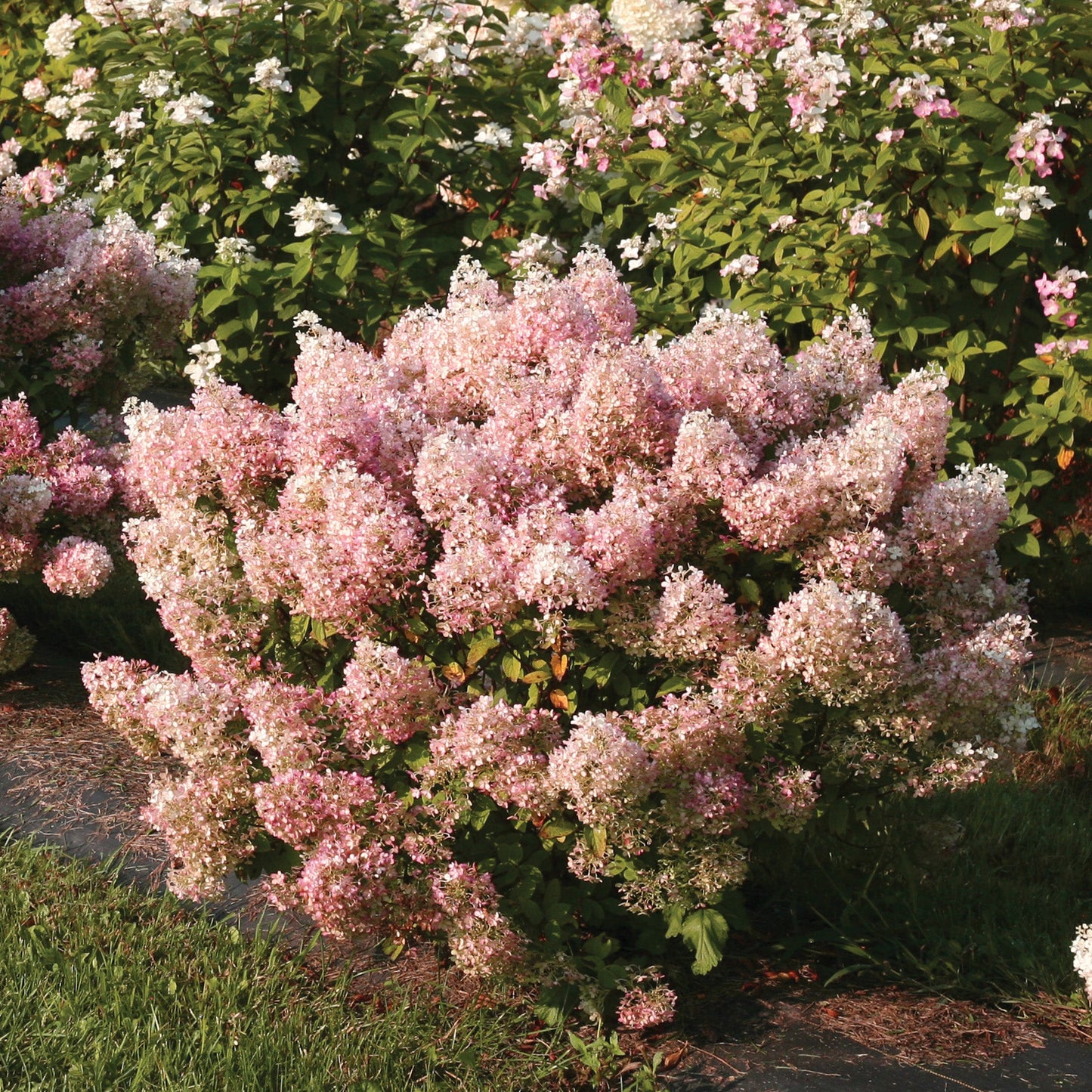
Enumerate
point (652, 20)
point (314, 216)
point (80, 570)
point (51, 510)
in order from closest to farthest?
point (80, 570)
point (51, 510)
point (314, 216)
point (652, 20)

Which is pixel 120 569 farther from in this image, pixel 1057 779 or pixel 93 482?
pixel 1057 779

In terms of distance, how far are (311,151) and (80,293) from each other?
1.89m

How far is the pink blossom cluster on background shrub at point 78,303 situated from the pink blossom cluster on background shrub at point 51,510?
228mm

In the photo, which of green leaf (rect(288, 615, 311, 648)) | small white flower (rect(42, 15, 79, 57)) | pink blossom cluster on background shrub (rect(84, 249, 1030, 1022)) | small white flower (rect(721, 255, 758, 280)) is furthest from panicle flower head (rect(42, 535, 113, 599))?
small white flower (rect(42, 15, 79, 57))

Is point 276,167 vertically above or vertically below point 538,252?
above

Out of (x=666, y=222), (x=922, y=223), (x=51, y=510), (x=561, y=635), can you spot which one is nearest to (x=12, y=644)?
(x=51, y=510)

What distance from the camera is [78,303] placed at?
452 centimetres

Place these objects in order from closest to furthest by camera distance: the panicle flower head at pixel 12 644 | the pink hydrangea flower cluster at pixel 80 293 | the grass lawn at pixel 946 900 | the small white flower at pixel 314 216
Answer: the grass lawn at pixel 946 900
the panicle flower head at pixel 12 644
the pink hydrangea flower cluster at pixel 80 293
the small white flower at pixel 314 216

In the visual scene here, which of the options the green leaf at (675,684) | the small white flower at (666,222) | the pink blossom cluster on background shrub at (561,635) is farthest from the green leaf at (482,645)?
the small white flower at (666,222)

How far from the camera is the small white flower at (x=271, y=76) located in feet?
18.0

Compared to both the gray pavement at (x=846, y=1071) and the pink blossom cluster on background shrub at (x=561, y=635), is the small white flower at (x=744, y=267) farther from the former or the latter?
the gray pavement at (x=846, y=1071)

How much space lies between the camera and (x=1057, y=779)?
173 inches

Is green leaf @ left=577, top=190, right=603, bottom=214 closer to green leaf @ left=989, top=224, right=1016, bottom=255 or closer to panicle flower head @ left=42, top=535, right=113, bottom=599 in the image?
green leaf @ left=989, top=224, right=1016, bottom=255

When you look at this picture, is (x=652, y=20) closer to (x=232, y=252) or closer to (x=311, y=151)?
(x=311, y=151)
